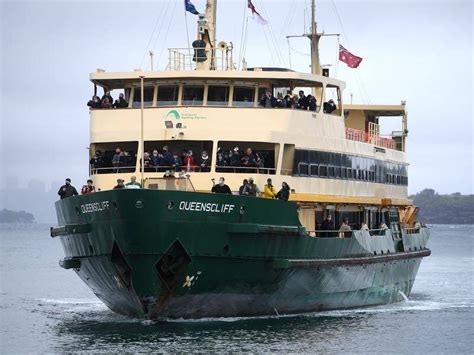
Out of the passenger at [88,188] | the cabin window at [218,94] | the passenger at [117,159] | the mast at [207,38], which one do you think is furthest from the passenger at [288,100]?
the passenger at [88,188]

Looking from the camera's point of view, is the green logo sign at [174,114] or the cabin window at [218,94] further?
the cabin window at [218,94]

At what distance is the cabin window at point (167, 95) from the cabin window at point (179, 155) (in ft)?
3.59

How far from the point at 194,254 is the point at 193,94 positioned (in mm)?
5673

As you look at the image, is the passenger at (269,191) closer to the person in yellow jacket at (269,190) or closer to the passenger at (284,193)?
the person in yellow jacket at (269,190)

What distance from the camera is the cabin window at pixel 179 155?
29.9 metres

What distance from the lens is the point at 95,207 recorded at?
2767 centimetres

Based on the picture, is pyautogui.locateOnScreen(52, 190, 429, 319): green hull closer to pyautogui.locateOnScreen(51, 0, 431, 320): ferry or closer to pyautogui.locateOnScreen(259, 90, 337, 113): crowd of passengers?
pyautogui.locateOnScreen(51, 0, 431, 320): ferry

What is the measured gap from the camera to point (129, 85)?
32.0 metres

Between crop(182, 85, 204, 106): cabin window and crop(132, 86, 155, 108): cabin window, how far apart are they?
0.93 meters

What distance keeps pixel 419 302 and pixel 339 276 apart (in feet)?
28.2

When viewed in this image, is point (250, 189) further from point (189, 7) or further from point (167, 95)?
point (189, 7)

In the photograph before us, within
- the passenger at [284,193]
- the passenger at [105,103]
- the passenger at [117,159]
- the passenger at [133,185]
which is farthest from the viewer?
the passenger at [105,103]

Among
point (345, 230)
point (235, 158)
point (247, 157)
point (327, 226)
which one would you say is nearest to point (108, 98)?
point (235, 158)

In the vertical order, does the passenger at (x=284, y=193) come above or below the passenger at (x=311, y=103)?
below
